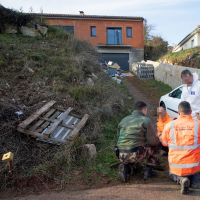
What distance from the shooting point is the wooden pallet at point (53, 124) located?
7.50 meters

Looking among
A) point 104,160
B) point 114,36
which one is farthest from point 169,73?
point 114,36

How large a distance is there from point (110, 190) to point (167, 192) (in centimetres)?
92

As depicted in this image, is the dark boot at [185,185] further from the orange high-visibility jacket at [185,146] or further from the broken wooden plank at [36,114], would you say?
the broken wooden plank at [36,114]

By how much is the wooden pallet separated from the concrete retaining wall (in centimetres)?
884

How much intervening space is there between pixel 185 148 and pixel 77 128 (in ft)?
9.64

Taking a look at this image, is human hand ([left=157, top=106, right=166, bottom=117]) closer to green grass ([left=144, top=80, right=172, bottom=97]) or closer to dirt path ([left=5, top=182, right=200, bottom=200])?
dirt path ([left=5, top=182, right=200, bottom=200])

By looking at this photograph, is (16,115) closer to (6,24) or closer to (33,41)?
(33,41)

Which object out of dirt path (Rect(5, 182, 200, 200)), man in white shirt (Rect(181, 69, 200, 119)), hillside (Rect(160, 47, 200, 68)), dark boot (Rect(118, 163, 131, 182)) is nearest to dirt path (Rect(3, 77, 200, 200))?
dirt path (Rect(5, 182, 200, 200))

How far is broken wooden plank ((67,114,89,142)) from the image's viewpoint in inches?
301

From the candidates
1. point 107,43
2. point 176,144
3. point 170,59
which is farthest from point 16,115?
point 107,43

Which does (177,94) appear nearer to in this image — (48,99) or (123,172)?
(48,99)

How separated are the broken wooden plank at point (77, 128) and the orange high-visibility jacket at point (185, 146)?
2.29 meters

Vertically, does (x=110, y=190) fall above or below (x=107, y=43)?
below

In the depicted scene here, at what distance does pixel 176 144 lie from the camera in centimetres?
605
